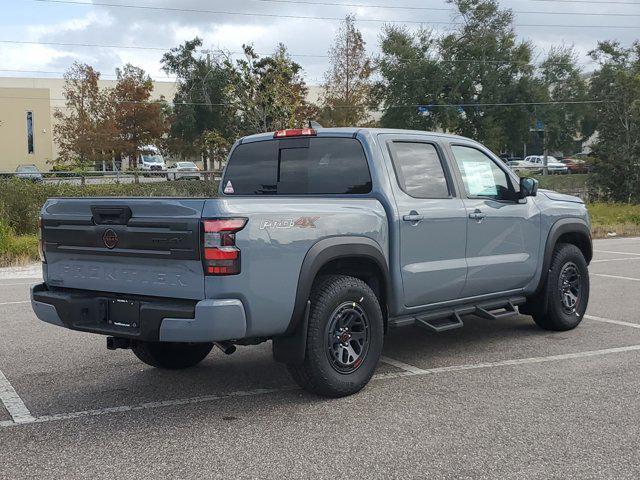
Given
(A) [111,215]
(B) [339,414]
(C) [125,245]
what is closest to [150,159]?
(A) [111,215]

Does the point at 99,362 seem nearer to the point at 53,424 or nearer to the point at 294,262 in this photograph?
the point at 53,424

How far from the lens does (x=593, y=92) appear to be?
59031 mm

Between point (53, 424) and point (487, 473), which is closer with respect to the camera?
point (487, 473)

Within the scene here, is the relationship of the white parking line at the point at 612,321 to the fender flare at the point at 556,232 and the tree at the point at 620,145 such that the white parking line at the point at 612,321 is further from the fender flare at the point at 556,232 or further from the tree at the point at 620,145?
the tree at the point at 620,145

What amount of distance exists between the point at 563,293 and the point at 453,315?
5.83 feet

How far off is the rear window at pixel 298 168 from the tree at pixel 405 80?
155 ft

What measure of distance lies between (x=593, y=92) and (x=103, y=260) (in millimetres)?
59644

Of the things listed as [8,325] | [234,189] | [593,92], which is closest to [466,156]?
[234,189]

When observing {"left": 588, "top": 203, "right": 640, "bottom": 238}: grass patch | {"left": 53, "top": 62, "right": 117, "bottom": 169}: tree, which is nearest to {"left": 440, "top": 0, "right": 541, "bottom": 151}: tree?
{"left": 53, "top": 62, "right": 117, "bottom": 169}: tree

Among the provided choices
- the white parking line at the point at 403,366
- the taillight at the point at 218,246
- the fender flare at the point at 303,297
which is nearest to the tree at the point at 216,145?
the white parking line at the point at 403,366

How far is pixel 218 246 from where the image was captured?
4559 mm

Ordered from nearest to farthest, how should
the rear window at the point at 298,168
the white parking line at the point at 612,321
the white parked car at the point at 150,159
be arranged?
1. the rear window at the point at 298,168
2. the white parking line at the point at 612,321
3. the white parked car at the point at 150,159

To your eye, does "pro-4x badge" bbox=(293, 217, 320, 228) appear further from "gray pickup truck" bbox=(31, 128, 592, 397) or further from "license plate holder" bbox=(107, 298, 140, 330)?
"license plate holder" bbox=(107, 298, 140, 330)

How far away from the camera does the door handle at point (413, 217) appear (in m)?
5.79
